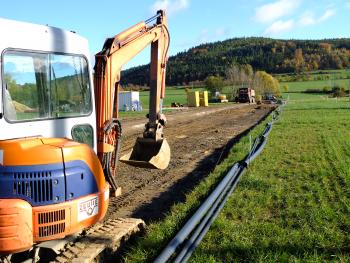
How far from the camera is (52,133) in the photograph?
5.61m

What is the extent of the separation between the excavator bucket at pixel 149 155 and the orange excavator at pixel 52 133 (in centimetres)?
124

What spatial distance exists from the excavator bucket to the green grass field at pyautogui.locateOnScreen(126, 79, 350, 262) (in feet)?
2.83

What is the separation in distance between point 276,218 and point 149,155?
3026mm

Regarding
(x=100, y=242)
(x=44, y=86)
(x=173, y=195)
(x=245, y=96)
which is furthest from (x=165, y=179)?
(x=245, y=96)

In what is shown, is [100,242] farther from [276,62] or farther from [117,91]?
[276,62]

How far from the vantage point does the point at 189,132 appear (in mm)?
22984

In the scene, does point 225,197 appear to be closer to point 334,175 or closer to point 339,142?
point 334,175

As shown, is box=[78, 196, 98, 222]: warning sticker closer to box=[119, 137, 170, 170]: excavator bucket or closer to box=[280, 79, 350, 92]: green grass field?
box=[119, 137, 170, 170]: excavator bucket

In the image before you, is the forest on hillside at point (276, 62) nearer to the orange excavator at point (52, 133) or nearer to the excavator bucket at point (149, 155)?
the excavator bucket at point (149, 155)

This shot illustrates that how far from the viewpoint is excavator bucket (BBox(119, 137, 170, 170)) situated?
848 cm

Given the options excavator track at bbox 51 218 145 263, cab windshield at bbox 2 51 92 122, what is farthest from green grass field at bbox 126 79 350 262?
cab windshield at bbox 2 51 92 122

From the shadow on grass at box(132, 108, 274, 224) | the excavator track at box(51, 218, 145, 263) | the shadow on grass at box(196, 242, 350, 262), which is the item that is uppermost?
the excavator track at box(51, 218, 145, 263)

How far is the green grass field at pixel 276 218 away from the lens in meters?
5.55

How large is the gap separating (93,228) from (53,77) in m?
2.15
